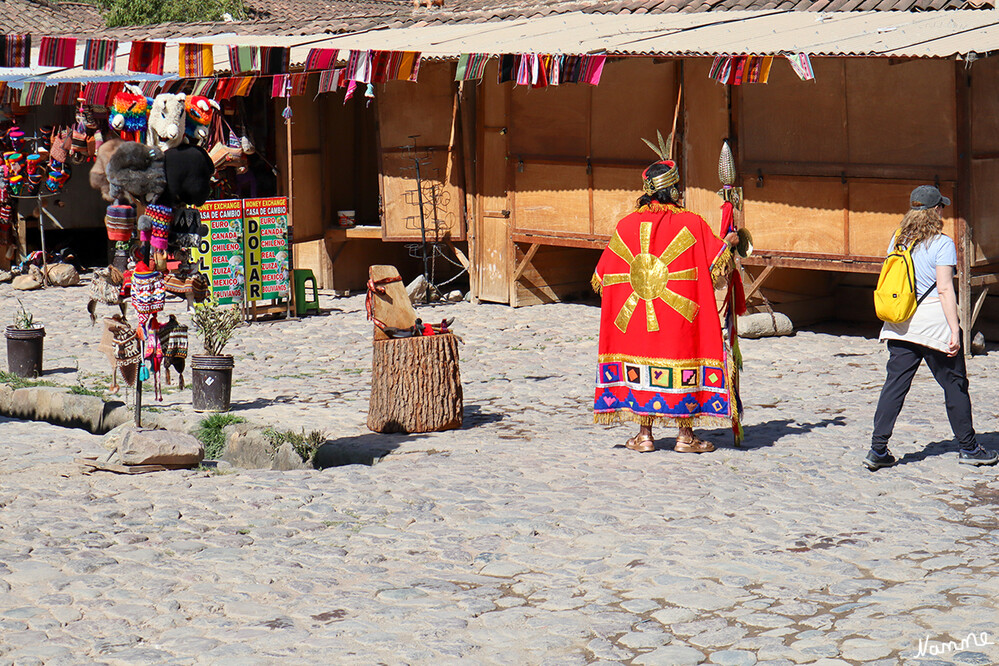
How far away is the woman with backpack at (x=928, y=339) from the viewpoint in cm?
700

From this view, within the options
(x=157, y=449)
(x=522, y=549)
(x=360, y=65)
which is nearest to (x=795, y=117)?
(x=360, y=65)

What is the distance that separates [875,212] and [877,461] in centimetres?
470

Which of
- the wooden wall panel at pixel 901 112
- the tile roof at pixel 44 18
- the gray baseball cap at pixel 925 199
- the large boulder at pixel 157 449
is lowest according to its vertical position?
the large boulder at pixel 157 449

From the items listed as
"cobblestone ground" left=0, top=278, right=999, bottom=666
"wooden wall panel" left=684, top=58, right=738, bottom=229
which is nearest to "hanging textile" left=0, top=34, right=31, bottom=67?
"cobblestone ground" left=0, top=278, right=999, bottom=666

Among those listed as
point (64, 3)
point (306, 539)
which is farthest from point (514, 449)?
point (64, 3)

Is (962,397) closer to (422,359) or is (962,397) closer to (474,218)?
(422,359)

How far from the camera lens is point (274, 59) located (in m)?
9.38

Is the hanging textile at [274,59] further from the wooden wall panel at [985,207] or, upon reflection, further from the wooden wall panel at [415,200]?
the wooden wall panel at [985,207]

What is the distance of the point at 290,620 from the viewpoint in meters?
5.01

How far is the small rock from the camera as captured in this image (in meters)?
16.1

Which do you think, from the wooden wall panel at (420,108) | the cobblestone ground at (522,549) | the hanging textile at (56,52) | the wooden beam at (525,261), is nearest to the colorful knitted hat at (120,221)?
the cobblestone ground at (522,549)

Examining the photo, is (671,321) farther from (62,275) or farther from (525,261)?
(62,275)

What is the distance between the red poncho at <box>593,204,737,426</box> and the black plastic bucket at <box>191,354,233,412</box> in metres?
2.92

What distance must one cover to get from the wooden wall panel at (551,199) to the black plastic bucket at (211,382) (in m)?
5.50
